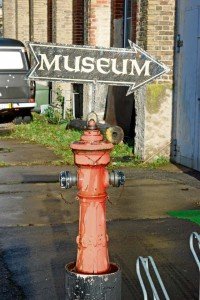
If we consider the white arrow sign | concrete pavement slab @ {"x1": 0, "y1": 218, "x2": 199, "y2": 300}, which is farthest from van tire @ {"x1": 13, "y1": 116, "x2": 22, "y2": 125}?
the white arrow sign

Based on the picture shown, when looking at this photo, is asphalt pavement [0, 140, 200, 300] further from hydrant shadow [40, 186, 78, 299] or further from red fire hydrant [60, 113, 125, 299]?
red fire hydrant [60, 113, 125, 299]

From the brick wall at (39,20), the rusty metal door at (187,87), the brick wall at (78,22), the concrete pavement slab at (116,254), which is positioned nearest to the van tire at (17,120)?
the brick wall at (78,22)

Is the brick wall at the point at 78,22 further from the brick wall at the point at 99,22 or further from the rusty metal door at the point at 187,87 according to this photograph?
the rusty metal door at the point at 187,87

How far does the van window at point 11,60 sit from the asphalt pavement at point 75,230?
819 centimetres

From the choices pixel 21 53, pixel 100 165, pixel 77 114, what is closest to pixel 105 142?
pixel 100 165

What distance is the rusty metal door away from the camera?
10273 millimetres

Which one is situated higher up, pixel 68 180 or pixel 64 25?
pixel 64 25

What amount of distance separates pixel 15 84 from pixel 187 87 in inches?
334

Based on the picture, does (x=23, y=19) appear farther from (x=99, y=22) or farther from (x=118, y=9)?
(x=118, y=9)

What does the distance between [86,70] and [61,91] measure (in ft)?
47.9

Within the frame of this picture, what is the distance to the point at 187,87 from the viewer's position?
10625mm

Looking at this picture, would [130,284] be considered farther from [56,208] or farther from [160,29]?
[160,29]

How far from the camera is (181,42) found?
35.3ft

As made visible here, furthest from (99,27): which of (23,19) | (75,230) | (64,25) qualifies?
(23,19)
